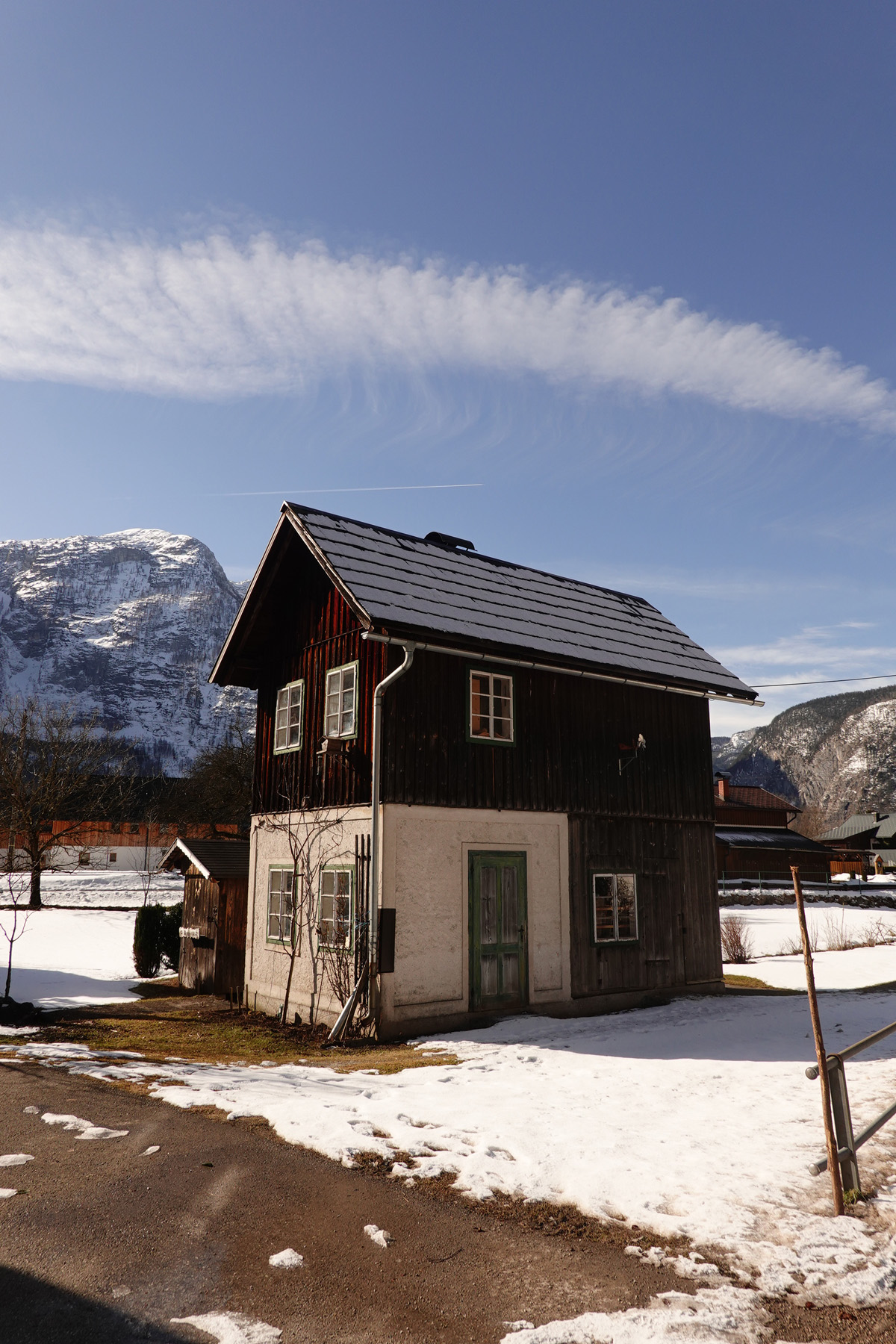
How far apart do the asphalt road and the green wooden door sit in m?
6.83

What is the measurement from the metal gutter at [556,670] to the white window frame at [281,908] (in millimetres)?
4847

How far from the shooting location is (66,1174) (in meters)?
6.59

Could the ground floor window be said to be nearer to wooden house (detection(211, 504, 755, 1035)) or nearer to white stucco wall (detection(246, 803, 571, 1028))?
wooden house (detection(211, 504, 755, 1035))

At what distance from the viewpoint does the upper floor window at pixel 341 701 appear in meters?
14.2

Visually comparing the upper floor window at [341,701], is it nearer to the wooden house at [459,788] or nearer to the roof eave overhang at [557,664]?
the wooden house at [459,788]

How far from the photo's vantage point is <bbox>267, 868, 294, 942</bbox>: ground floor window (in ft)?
50.8

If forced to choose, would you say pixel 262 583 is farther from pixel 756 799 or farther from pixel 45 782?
pixel 756 799

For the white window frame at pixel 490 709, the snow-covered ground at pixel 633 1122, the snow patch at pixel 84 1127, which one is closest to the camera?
the snow-covered ground at pixel 633 1122

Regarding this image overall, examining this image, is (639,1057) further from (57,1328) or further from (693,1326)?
(57,1328)

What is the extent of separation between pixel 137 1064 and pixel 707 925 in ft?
37.8

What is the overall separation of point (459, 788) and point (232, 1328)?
9761 mm

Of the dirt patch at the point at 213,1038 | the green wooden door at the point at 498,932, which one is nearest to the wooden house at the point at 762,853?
the green wooden door at the point at 498,932

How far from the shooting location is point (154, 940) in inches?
856

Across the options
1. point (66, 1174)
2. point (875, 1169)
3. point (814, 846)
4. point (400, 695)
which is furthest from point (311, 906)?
point (814, 846)
